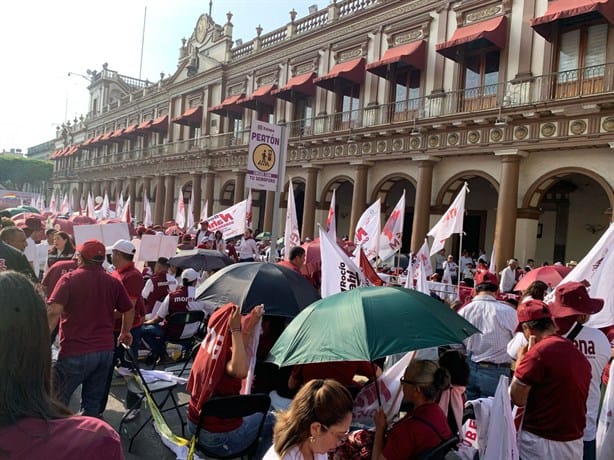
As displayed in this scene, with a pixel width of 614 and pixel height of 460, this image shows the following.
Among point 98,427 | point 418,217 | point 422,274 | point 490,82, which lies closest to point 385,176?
point 418,217

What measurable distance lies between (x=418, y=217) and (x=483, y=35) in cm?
610

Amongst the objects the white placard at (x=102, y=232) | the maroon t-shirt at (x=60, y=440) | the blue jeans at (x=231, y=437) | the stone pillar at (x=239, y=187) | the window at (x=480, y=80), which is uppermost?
the window at (x=480, y=80)

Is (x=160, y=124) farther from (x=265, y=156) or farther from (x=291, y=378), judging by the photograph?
(x=291, y=378)

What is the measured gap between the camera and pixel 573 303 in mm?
3602

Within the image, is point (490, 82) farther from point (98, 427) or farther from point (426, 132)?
point (98, 427)

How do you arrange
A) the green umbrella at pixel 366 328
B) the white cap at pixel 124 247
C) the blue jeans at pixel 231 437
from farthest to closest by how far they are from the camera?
the white cap at pixel 124 247, the blue jeans at pixel 231 437, the green umbrella at pixel 366 328

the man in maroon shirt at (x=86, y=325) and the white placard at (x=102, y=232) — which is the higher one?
the white placard at (x=102, y=232)

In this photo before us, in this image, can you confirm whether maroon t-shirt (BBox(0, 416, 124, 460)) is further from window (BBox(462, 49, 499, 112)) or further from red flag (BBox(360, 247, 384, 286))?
window (BBox(462, 49, 499, 112))

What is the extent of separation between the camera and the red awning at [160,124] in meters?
34.2

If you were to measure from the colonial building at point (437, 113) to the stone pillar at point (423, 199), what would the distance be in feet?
0.12

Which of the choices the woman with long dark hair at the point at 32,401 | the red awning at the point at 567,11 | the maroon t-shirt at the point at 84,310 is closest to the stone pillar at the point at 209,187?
the red awning at the point at 567,11

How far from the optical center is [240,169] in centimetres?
2567

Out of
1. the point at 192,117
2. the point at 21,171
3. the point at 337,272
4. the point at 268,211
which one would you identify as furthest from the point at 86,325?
the point at 21,171

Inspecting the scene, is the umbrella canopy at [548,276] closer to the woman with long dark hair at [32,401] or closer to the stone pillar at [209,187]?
the woman with long dark hair at [32,401]
